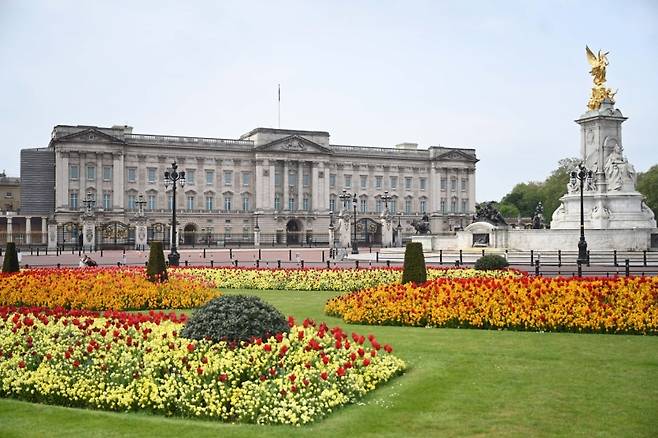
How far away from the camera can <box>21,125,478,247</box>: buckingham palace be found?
89562 millimetres

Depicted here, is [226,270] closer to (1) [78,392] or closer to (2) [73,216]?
(1) [78,392]

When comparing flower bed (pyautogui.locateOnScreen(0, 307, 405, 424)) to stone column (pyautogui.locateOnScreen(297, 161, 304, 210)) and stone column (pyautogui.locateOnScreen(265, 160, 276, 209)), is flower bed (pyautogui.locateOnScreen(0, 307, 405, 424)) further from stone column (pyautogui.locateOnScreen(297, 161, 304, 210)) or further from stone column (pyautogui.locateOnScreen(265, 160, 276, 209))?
stone column (pyautogui.locateOnScreen(297, 161, 304, 210))

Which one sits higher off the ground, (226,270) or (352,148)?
(352,148)

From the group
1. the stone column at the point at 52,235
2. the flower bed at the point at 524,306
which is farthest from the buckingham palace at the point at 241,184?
the flower bed at the point at 524,306

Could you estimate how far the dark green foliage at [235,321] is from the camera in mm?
10648

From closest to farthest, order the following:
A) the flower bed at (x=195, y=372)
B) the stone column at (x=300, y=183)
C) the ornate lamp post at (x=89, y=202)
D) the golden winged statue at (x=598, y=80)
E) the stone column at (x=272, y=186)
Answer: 1. the flower bed at (x=195, y=372)
2. the golden winged statue at (x=598, y=80)
3. the ornate lamp post at (x=89, y=202)
4. the stone column at (x=272, y=186)
5. the stone column at (x=300, y=183)

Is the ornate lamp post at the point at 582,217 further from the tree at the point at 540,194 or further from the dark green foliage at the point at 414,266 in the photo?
the tree at the point at 540,194

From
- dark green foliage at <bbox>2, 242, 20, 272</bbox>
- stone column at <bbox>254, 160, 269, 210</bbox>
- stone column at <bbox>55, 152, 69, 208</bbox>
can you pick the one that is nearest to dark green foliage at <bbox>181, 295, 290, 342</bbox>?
dark green foliage at <bbox>2, 242, 20, 272</bbox>

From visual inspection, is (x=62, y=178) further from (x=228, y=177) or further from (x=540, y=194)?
(x=540, y=194)

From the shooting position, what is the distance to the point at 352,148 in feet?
354

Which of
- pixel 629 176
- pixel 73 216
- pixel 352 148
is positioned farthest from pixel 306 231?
pixel 629 176

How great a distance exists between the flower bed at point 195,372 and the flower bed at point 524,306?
419 cm

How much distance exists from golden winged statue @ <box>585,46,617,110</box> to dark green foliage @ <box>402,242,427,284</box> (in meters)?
32.4

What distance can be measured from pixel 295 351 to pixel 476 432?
3087mm
